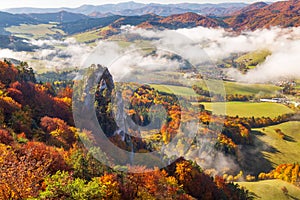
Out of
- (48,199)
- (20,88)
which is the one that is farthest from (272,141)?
(48,199)

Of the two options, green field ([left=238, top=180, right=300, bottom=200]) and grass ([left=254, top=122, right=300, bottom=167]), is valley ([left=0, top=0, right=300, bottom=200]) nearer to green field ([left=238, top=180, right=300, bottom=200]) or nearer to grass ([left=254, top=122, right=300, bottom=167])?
green field ([left=238, top=180, right=300, bottom=200])

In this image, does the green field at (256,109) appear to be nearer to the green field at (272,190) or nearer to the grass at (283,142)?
the grass at (283,142)

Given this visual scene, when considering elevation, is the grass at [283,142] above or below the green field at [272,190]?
below

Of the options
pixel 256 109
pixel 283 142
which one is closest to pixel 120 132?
pixel 283 142

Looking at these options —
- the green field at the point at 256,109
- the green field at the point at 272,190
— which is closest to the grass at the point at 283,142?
the green field at the point at 256,109

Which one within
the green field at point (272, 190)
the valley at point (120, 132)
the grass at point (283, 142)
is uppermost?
the valley at point (120, 132)

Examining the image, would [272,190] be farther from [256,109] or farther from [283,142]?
[256,109]

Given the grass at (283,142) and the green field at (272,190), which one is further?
the grass at (283,142)

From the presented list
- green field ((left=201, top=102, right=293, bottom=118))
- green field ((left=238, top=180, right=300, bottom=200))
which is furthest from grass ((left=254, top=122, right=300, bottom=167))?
green field ((left=238, top=180, right=300, bottom=200))
